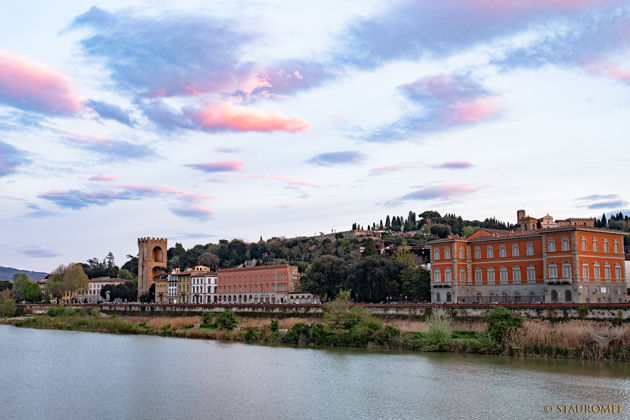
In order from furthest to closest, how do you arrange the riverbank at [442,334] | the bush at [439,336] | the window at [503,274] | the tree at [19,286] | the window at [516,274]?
the tree at [19,286] → the window at [503,274] → the window at [516,274] → the bush at [439,336] → the riverbank at [442,334]

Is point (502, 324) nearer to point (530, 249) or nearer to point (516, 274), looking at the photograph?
point (530, 249)

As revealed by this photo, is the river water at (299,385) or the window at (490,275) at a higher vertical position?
the window at (490,275)

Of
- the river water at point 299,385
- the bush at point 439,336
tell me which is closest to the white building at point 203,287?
the river water at point 299,385

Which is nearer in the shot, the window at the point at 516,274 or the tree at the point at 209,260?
the window at the point at 516,274

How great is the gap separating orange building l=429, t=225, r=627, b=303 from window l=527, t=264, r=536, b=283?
0.08m

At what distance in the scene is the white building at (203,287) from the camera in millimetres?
96375

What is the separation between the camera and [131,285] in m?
113

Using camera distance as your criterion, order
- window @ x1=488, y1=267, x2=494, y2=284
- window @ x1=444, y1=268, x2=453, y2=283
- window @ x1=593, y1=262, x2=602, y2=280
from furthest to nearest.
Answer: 1. window @ x1=444, y1=268, x2=453, y2=283
2. window @ x1=488, y1=267, x2=494, y2=284
3. window @ x1=593, y1=262, x2=602, y2=280

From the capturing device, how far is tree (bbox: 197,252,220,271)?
429 ft

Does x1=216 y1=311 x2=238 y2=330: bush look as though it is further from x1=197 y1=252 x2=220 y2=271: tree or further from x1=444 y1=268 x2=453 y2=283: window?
x1=197 y1=252 x2=220 y2=271: tree

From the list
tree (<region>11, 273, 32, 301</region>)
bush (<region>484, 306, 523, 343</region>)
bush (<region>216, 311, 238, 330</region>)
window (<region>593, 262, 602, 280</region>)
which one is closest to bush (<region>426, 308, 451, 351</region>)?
bush (<region>484, 306, 523, 343</region>)

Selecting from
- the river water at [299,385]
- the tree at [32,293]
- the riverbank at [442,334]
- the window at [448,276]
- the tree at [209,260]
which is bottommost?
the river water at [299,385]

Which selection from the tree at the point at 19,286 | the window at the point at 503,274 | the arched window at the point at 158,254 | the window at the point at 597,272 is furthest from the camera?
the tree at the point at 19,286

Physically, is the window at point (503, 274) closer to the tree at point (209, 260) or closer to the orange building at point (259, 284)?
the orange building at point (259, 284)
